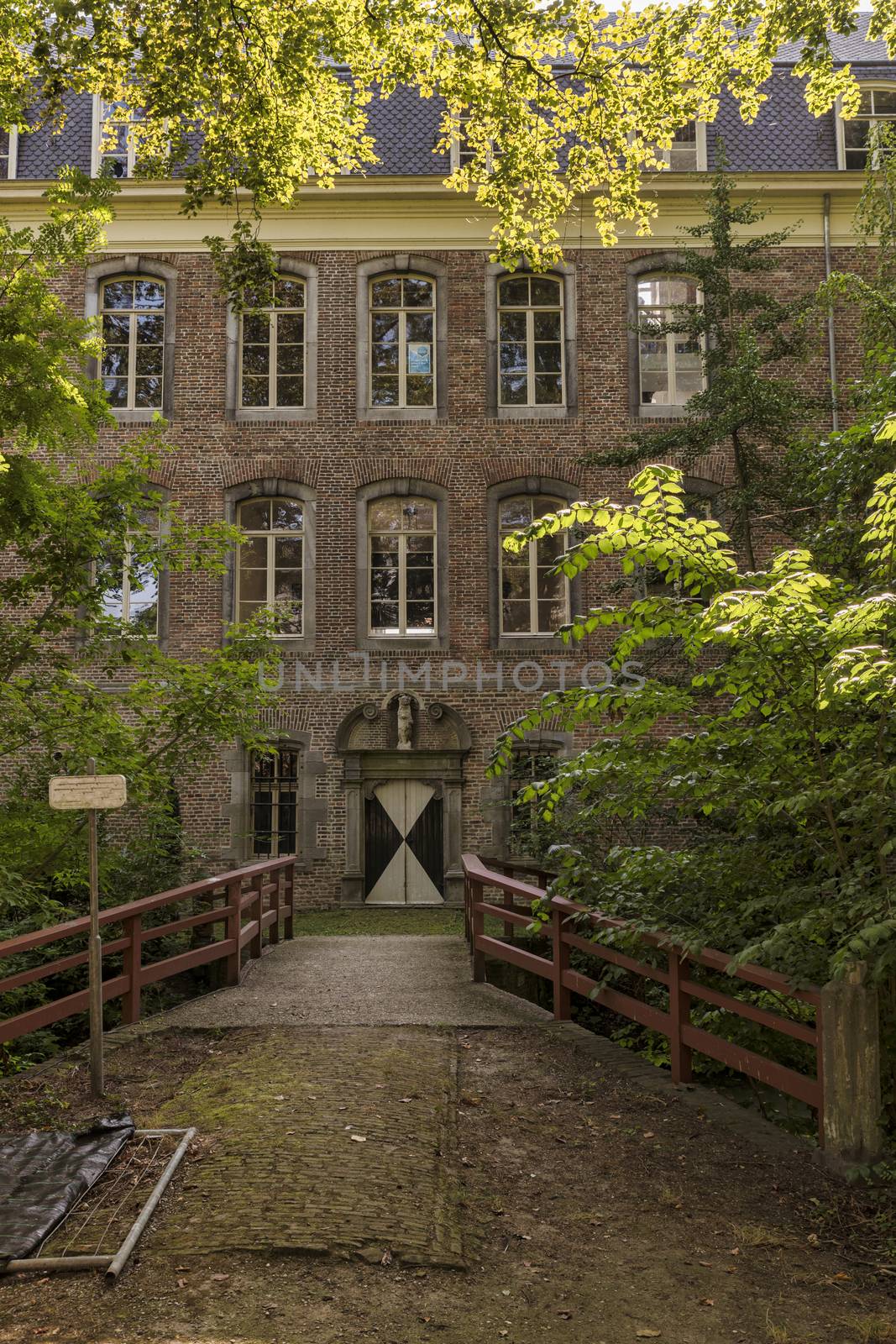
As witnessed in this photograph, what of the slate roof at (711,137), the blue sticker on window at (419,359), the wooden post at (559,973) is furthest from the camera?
the slate roof at (711,137)

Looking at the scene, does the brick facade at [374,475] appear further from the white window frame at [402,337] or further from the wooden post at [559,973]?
the wooden post at [559,973]

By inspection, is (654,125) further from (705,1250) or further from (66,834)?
(705,1250)

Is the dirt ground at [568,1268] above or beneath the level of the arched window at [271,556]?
beneath

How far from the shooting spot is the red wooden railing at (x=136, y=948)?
5.91 m

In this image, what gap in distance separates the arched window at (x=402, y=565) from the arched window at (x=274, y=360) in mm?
2259

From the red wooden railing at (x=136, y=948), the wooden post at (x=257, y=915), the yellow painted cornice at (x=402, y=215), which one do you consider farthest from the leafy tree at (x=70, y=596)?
the yellow painted cornice at (x=402, y=215)

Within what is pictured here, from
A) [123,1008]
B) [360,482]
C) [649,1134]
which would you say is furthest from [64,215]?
[360,482]

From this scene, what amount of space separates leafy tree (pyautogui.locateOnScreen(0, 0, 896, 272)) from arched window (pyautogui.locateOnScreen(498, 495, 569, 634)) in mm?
8803

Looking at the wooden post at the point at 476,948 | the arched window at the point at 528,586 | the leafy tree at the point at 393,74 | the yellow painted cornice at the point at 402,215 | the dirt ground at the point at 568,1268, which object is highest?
the yellow painted cornice at the point at 402,215

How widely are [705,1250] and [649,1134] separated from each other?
1.23m

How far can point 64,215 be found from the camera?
7070 mm

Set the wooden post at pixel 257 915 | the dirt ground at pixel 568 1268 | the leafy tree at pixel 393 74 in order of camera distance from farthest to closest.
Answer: the wooden post at pixel 257 915 < the leafy tree at pixel 393 74 < the dirt ground at pixel 568 1268

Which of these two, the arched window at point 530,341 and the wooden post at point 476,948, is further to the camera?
the arched window at point 530,341

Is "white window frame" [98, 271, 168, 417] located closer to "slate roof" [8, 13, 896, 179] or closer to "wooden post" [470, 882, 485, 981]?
"slate roof" [8, 13, 896, 179]
